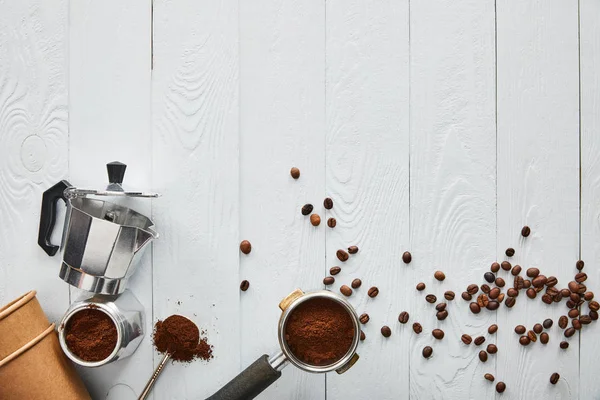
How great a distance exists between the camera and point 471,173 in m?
1.05

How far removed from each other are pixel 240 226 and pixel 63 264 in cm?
36

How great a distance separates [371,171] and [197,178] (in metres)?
0.38

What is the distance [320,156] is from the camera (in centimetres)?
103

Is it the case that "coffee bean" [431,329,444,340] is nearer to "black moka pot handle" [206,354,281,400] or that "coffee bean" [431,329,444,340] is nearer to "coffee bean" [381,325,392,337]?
"coffee bean" [381,325,392,337]

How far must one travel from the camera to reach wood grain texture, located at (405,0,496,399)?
3.39 feet

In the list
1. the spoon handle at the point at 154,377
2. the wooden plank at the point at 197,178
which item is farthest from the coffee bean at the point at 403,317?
the spoon handle at the point at 154,377

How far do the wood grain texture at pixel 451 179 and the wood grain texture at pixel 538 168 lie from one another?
0.03 m

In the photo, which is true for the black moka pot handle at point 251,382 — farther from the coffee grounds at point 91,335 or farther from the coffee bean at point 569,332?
the coffee bean at point 569,332

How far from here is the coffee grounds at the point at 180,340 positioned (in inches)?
38.8

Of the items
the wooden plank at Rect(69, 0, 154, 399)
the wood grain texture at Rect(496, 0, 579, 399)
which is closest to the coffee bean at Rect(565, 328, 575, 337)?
the wood grain texture at Rect(496, 0, 579, 399)

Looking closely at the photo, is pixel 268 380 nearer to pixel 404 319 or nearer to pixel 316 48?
pixel 404 319

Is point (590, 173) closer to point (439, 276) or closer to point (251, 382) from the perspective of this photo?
point (439, 276)

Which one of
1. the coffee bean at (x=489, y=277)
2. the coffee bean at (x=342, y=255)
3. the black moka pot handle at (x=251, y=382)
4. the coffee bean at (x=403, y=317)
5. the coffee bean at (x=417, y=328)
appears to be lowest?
the black moka pot handle at (x=251, y=382)

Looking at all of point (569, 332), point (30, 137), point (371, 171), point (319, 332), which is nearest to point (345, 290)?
point (319, 332)
